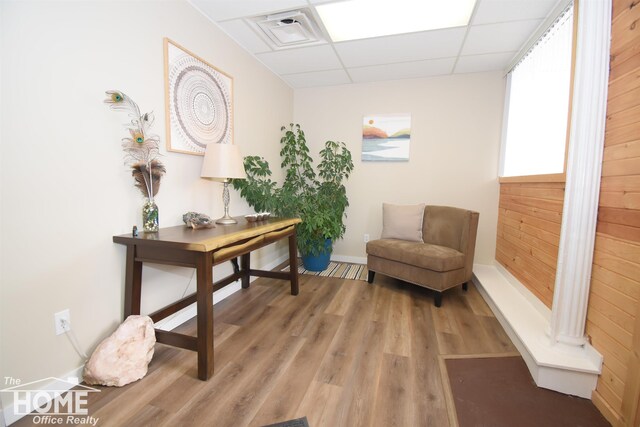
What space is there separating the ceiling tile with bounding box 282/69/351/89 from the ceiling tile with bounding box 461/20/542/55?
128cm

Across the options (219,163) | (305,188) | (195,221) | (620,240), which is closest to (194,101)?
(219,163)

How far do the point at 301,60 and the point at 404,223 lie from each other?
6.63 ft

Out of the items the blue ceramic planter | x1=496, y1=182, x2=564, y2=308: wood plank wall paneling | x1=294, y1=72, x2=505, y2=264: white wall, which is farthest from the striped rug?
x1=496, y1=182, x2=564, y2=308: wood plank wall paneling

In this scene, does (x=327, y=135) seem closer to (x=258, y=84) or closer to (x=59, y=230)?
(x=258, y=84)

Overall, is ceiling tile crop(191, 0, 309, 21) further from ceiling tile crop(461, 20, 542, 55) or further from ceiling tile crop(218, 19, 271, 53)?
ceiling tile crop(461, 20, 542, 55)

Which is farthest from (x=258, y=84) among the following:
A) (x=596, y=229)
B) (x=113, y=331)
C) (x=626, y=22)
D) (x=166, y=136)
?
(x=596, y=229)

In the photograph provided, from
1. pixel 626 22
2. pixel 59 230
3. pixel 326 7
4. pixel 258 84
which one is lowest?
pixel 59 230

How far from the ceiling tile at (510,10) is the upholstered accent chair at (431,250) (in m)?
1.52

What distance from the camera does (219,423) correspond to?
1211 mm

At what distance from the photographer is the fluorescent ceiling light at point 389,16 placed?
1.96 metres

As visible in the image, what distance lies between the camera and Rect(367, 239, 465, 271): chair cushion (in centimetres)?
237

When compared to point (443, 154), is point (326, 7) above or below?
above

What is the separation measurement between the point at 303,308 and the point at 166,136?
5.47 ft

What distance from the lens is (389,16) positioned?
6.89 feet
